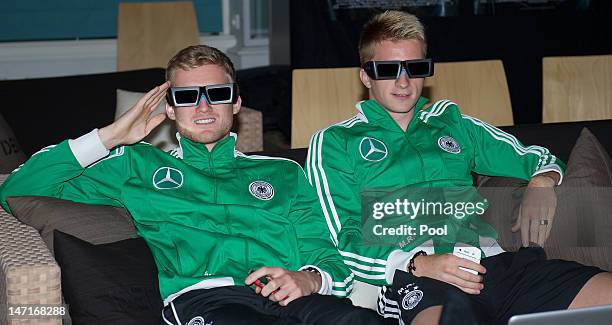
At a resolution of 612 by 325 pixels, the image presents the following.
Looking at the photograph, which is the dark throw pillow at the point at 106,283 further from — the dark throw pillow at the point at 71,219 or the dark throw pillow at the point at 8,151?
the dark throw pillow at the point at 8,151

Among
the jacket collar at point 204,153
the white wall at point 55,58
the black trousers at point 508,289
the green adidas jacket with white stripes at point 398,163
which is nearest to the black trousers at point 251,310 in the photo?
the black trousers at point 508,289

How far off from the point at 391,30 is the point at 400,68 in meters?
0.13

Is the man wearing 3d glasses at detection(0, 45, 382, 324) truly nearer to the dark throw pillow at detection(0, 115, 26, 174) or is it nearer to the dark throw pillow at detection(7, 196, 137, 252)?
the dark throw pillow at detection(7, 196, 137, 252)

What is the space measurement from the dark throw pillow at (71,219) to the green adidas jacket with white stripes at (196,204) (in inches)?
1.7

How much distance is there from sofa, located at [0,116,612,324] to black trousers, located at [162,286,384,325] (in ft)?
0.40

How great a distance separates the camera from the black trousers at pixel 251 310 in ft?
8.07

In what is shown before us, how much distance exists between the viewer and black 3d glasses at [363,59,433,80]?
301 cm

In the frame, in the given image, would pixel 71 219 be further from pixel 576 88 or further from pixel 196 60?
pixel 576 88

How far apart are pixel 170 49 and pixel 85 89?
5.67 ft

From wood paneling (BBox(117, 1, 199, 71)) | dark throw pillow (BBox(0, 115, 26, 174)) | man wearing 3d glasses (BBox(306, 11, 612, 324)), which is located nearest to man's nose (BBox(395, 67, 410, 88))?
man wearing 3d glasses (BBox(306, 11, 612, 324))

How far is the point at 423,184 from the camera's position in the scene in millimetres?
2992

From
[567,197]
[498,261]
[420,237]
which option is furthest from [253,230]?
[567,197]

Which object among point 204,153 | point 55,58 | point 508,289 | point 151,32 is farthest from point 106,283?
point 55,58

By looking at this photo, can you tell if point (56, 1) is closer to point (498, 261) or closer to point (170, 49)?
point (170, 49)
